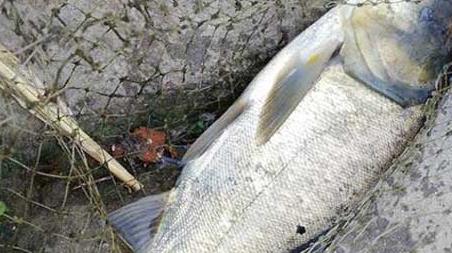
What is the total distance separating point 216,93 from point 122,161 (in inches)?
16.8

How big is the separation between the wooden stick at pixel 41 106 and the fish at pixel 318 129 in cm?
38

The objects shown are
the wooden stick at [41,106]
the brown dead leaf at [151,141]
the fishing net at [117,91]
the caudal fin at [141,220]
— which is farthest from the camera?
the brown dead leaf at [151,141]

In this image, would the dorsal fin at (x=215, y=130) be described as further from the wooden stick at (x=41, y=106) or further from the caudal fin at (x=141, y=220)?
the wooden stick at (x=41, y=106)

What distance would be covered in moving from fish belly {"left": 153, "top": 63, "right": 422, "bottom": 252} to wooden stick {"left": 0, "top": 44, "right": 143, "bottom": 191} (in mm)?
383

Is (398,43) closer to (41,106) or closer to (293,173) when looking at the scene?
(293,173)

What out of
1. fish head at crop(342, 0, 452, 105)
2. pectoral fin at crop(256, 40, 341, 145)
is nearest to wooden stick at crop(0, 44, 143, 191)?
pectoral fin at crop(256, 40, 341, 145)

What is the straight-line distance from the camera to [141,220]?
3002 millimetres

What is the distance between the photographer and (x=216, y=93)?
3260 millimetres

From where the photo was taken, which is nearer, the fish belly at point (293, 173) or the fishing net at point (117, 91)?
the fish belly at point (293, 173)

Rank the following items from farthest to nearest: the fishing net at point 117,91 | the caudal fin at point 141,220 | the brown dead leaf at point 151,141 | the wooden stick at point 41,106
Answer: the brown dead leaf at point 151,141, the fishing net at point 117,91, the caudal fin at point 141,220, the wooden stick at point 41,106

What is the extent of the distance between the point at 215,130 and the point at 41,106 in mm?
590

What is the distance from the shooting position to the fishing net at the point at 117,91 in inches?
122

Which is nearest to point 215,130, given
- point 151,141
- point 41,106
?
point 151,141

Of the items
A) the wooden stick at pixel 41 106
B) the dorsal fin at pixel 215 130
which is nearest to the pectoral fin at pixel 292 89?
the dorsal fin at pixel 215 130
